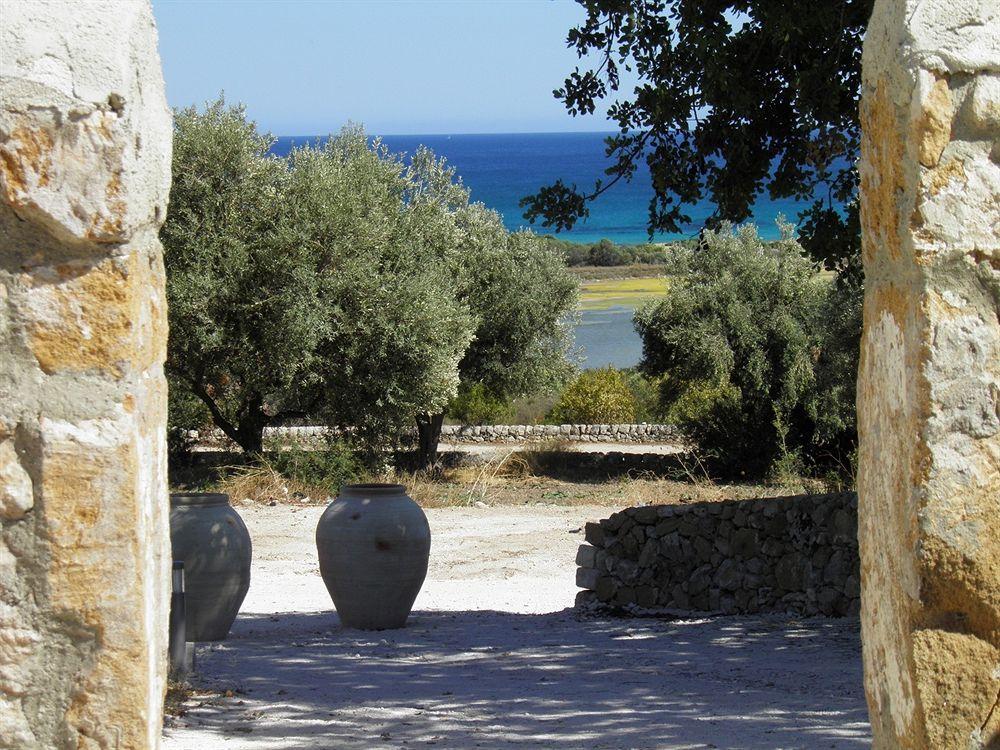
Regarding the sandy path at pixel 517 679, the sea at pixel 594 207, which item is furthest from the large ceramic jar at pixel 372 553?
the sea at pixel 594 207

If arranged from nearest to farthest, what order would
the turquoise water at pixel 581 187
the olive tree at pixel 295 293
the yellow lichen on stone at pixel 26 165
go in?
the yellow lichen on stone at pixel 26 165, the olive tree at pixel 295 293, the turquoise water at pixel 581 187

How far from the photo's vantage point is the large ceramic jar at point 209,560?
7988mm

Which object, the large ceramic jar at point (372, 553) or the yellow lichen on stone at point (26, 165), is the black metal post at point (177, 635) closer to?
the large ceramic jar at point (372, 553)

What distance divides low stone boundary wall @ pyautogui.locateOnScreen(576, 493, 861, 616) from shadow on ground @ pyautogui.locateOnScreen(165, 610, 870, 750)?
0.36 m

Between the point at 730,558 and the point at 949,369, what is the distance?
23.5 feet

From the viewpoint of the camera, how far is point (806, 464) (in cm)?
1895

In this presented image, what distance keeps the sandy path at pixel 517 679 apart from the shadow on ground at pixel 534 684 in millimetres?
12

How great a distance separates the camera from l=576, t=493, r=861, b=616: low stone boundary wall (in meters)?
8.86

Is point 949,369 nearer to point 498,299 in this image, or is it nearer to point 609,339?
point 498,299

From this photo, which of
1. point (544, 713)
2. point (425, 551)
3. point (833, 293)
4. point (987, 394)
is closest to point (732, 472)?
point (833, 293)

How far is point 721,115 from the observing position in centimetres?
723

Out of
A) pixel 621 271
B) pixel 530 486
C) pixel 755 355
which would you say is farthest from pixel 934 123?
pixel 621 271

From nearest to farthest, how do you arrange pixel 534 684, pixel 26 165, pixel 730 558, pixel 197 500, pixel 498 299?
pixel 26 165, pixel 534 684, pixel 197 500, pixel 730 558, pixel 498 299

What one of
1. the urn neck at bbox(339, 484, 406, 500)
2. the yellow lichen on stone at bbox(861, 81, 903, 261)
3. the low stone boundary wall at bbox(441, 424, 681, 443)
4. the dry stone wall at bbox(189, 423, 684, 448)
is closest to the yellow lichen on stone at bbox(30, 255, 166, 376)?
the yellow lichen on stone at bbox(861, 81, 903, 261)
